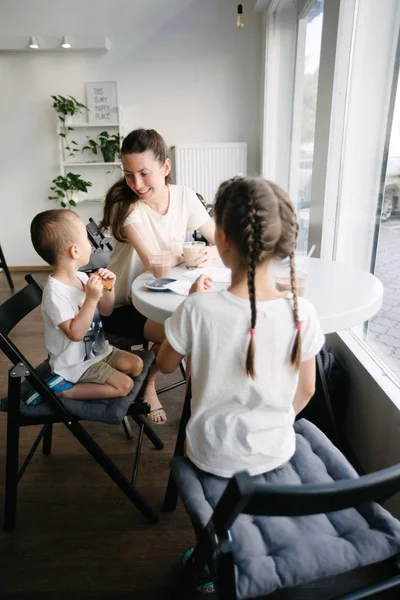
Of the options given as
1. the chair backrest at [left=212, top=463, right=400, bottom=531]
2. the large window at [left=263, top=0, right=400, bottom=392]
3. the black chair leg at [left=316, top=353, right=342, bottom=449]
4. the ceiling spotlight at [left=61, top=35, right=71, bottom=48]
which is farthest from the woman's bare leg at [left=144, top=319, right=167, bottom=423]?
the ceiling spotlight at [left=61, top=35, right=71, bottom=48]

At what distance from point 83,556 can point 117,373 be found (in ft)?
2.00

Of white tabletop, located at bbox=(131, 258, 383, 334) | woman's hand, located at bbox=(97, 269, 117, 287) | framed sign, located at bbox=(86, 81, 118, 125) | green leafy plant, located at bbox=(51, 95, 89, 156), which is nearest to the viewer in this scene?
white tabletop, located at bbox=(131, 258, 383, 334)

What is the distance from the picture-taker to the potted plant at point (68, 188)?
15.5 feet

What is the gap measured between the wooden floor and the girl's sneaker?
1.67 feet

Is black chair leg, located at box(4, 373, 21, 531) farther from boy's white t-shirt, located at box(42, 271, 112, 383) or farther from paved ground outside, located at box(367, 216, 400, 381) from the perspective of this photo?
paved ground outside, located at box(367, 216, 400, 381)

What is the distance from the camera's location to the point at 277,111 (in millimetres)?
4258

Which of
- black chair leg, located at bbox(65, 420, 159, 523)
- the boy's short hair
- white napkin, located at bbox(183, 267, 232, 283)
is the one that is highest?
the boy's short hair

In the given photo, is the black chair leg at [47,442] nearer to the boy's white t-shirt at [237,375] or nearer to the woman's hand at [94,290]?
the woman's hand at [94,290]

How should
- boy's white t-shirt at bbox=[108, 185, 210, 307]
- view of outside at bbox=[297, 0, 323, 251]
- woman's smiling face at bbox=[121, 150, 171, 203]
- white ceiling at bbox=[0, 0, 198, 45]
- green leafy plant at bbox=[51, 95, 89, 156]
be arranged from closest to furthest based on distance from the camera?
woman's smiling face at bbox=[121, 150, 171, 203], boy's white t-shirt at bbox=[108, 185, 210, 307], view of outside at bbox=[297, 0, 323, 251], white ceiling at bbox=[0, 0, 198, 45], green leafy plant at bbox=[51, 95, 89, 156]

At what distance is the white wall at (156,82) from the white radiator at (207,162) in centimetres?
20

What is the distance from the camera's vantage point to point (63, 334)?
54.7 inches

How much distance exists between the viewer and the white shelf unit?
468 centimetres

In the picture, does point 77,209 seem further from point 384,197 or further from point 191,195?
point 384,197

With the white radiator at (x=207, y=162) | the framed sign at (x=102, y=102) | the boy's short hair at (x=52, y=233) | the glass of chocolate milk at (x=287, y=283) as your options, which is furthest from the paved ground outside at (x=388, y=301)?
the framed sign at (x=102, y=102)
